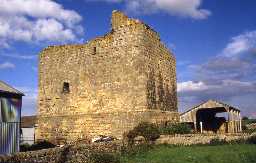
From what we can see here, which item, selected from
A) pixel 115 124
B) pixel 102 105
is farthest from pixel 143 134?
pixel 102 105

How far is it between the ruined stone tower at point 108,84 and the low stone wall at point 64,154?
445 centimetres

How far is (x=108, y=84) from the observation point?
2473cm

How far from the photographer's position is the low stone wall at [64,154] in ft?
43.0

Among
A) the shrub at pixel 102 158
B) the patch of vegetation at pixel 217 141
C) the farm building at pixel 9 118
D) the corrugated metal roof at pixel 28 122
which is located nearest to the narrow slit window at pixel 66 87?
the farm building at pixel 9 118

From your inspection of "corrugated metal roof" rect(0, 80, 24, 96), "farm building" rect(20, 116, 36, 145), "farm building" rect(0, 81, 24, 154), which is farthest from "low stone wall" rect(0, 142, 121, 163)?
"farm building" rect(20, 116, 36, 145)

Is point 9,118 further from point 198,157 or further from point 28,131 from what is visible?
point 28,131

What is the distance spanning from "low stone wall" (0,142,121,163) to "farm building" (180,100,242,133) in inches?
403

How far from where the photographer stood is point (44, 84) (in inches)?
1084

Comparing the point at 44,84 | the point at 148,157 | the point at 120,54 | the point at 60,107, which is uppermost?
Result: the point at 120,54

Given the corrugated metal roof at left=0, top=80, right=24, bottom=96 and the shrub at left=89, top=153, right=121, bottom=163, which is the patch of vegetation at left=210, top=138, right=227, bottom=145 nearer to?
the shrub at left=89, top=153, right=121, bottom=163

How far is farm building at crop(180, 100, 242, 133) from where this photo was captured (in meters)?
28.2

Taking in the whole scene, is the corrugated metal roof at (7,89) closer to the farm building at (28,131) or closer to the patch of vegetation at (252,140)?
the patch of vegetation at (252,140)

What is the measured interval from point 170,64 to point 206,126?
9.65 meters

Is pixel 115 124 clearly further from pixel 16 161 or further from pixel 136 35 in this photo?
pixel 16 161
